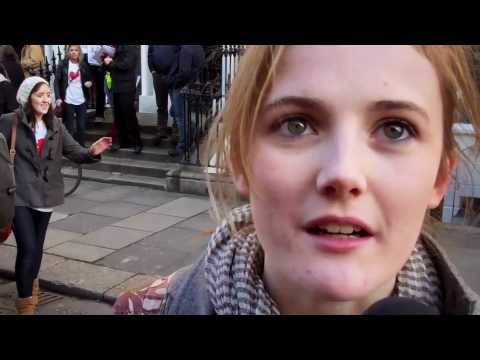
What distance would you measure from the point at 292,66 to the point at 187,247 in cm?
521

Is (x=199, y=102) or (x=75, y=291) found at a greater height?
(x=199, y=102)

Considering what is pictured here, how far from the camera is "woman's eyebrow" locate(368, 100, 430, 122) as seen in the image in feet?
3.05

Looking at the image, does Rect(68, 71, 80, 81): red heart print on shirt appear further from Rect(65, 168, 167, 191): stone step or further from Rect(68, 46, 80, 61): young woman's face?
Rect(65, 168, 167, 191): stone step

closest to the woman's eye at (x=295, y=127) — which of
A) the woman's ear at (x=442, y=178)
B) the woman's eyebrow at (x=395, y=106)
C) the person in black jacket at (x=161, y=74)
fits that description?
the woman's eyebrow at (x=395, y=106)

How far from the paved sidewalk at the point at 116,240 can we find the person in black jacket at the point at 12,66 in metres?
1.98

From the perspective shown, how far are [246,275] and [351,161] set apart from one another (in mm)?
504

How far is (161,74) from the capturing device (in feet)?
28.6

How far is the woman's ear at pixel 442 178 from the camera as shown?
3.63 ft

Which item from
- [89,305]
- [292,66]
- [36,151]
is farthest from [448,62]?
[89,305]

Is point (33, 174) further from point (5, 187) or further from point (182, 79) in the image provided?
point (182, 79)

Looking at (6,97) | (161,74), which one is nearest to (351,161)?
(6,97)
